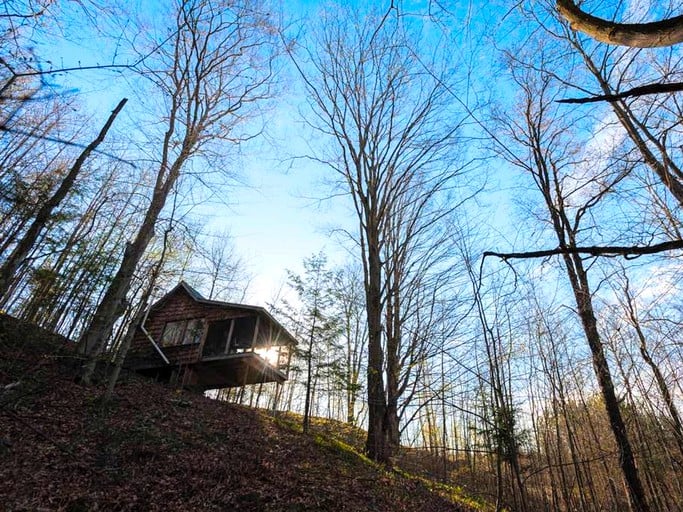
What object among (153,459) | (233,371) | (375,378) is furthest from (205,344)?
(375,378)

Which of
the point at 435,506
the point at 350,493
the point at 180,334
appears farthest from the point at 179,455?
the point at 180,334

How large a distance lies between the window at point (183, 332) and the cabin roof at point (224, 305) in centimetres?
97

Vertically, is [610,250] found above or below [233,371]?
below

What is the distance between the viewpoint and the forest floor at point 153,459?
504 cm

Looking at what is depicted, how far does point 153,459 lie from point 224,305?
378 inches

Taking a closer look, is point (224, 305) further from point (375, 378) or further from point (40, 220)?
point (375, 378)

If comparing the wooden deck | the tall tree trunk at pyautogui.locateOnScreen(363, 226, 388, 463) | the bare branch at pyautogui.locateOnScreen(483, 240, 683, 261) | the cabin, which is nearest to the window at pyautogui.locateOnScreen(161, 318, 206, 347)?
the cabin

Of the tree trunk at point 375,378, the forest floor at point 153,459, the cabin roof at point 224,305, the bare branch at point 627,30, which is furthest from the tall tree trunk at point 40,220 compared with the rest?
the cabin roof at point 224,305

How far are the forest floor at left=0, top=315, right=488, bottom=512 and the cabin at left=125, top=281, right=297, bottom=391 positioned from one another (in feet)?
12.1

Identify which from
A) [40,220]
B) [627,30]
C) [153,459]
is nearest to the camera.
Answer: [627,30]

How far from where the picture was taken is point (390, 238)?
476 inches

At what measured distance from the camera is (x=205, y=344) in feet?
52.8

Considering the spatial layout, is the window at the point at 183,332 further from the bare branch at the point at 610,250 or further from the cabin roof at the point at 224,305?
the bare branch at the point at 610,250

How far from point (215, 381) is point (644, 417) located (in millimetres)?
18936
